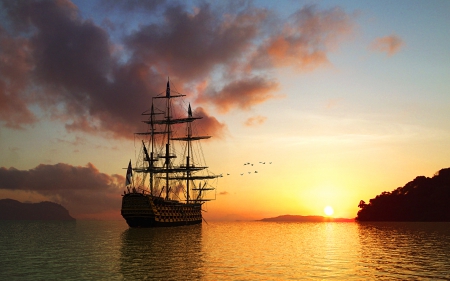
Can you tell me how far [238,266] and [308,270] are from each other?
209 inches

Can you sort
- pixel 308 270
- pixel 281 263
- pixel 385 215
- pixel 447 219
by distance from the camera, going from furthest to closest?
pixel 385 215 → pixel 447 219 → pixel 281 263 → pixel 308 270

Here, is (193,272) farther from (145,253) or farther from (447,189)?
(447,189)

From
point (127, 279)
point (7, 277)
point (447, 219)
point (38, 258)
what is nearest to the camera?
point (127, 279)

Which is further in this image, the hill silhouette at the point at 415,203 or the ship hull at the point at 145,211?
the hill silhouette at the point at 415,203

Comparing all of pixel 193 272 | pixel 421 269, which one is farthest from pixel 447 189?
pixel 193 272

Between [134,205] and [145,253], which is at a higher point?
[134,205]

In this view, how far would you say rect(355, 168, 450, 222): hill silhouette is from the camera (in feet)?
516

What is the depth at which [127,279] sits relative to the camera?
2414cm

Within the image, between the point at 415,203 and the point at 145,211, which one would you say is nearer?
the point at 145,211

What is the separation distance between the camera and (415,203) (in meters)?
164

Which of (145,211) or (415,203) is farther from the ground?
(415,203)

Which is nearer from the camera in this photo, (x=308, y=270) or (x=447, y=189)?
(x=308, y=270)

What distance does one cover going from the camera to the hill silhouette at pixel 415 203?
157375 millimetres

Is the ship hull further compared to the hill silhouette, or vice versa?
the hill silhouette
